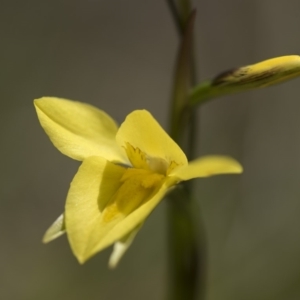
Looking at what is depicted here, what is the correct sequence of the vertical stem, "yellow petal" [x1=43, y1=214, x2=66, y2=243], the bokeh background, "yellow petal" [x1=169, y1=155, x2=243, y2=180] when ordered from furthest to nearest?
1. the bokeh background
2. the vertical stem
3. "yellow petal" [x1=43, y1=214, x2=66, y2=243]
4. "yellow petal" [x1=169, y1=155, x2=243, y2=180]

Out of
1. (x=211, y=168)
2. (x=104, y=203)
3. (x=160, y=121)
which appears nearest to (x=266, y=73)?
(x=211, y=168)

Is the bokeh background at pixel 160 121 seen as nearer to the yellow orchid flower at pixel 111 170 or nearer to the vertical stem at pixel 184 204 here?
the vertical stem at pixel 184 204

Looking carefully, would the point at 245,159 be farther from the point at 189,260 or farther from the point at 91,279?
the point at 189,260

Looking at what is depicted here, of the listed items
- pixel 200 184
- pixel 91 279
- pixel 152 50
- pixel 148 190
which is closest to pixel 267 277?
pixel 200 184

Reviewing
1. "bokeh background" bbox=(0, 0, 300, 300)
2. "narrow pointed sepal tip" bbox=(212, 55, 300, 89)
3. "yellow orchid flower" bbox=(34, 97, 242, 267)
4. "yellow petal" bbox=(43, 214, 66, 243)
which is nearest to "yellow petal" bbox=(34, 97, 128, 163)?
"yellow orchid flower" bbox=(34, 97, 242, 267)

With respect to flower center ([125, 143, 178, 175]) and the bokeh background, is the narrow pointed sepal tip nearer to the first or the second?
flower center ([125, 143, 178, 175])

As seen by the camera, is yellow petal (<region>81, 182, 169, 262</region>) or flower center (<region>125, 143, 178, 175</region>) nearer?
yellow petal (<region>81, 182, 169, 262</region>)

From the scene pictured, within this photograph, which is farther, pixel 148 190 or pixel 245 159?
pixel 245 159

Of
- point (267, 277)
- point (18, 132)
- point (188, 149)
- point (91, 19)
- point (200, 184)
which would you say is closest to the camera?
point (188, 149)

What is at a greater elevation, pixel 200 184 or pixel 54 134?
pixel 54 134
